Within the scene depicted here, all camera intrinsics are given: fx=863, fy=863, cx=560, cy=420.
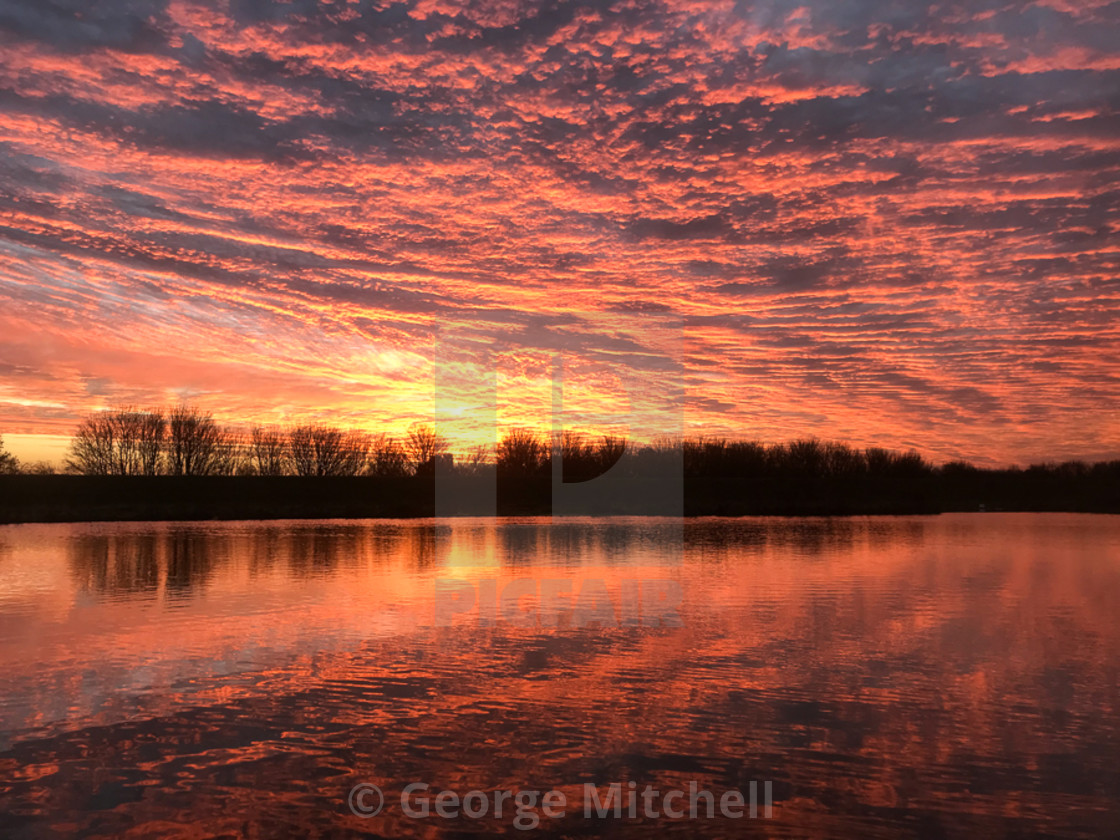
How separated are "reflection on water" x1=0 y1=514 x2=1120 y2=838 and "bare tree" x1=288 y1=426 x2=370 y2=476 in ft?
307

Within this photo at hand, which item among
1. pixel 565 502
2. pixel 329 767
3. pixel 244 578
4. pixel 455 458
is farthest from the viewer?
pixel 455 458

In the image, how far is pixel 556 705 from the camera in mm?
9984

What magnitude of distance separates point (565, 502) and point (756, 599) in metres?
54.1

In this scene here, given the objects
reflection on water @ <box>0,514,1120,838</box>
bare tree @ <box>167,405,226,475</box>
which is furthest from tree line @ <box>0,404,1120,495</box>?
reflection on water @ <box>0,514,1120,838</box>

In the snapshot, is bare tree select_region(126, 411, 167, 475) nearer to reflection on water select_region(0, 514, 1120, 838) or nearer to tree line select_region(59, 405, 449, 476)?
tree line select_region(59, 405, 449, 476)

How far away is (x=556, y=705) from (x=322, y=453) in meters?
108

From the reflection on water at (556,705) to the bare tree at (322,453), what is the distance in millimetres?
93717

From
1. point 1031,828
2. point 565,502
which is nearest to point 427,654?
point 1031,828

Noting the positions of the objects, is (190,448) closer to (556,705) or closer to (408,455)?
(408,455)

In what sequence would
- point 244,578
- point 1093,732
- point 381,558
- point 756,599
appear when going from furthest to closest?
point 381,558 < point 244,578 < point 756,599 < point 1093,732

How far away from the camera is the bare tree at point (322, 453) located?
11319 cm

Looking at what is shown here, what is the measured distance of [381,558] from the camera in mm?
27156

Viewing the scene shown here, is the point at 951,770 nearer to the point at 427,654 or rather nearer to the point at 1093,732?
the point at 1093,732

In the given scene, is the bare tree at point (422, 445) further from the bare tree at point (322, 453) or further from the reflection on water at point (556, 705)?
the reflection on water at point (556, 705)
